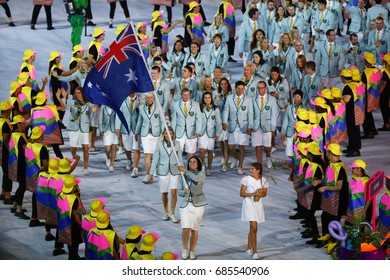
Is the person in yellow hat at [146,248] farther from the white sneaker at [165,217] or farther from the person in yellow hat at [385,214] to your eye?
the person in yellow hat at [385,214]

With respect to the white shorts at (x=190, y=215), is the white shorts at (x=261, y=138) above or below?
above

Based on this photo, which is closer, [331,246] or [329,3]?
[331,246]

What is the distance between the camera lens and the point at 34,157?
17.8 m

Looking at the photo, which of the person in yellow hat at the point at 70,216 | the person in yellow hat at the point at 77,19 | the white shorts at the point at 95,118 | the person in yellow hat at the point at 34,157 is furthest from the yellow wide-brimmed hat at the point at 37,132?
the person in yellow hat at the point at 77,19

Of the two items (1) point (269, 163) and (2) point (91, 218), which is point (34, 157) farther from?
(1) point (269, 163)

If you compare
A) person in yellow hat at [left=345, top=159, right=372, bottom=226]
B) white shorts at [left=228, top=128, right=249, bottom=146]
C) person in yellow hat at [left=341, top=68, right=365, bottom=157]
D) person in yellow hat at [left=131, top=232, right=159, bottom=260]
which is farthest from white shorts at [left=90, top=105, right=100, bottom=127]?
person in yellow hat at [left=131, top=232, right=159, bottom=260]

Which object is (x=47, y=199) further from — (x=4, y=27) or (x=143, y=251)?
(x=4, y=27)

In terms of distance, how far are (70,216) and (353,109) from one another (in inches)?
204

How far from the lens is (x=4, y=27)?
25.3 m

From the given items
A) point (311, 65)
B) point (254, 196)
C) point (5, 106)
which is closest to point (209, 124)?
point (311, 65)

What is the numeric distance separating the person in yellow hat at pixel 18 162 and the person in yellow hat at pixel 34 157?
167 mm

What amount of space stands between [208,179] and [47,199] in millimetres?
2997

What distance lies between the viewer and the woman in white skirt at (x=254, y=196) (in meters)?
16.7
